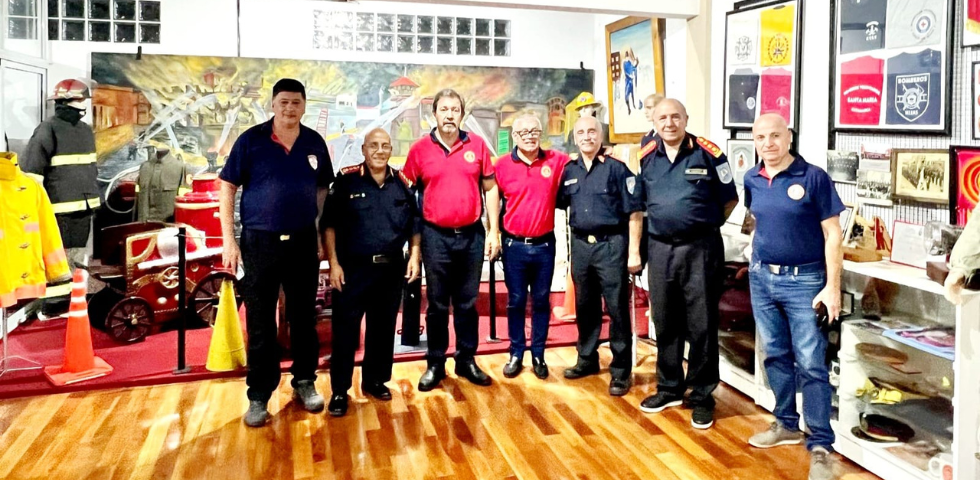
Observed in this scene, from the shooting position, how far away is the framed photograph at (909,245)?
275cm

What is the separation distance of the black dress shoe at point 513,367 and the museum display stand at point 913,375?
1.61 m

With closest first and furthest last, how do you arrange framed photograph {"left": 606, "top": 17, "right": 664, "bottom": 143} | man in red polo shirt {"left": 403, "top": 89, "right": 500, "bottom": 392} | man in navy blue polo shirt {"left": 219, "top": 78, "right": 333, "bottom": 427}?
man in navy blue polo shirt {"left": 219, "top": 78, "right": 333, "bottom": 427} → man in red polo shirt {"left": 403, "top": 89, "right": 500, "bottom": 392} → framed photograph {"left": 606, "top": 17, "right": 664, "bottom": 143}

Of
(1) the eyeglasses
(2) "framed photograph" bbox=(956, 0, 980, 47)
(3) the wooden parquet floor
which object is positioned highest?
(2) "framed photograph" bbox=(956, 0, 980, 47)

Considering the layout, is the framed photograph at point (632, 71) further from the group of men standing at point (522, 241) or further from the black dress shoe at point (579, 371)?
the black dress shoe at point (579, 371)

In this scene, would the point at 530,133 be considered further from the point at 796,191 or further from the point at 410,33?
the point at 410,33

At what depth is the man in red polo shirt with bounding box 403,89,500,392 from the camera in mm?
3500

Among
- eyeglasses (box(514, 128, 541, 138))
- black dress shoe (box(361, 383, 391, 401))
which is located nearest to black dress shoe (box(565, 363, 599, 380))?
black dress shoe (box(361, 383, 391, 401))

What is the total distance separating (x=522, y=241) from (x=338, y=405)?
122 centimetres

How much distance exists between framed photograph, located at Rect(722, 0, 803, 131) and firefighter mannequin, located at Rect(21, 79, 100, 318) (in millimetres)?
4365

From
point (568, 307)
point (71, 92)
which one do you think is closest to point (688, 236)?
point (568, 307)

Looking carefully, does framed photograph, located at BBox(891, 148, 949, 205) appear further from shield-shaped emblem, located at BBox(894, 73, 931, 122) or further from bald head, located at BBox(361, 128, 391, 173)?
bald head, located at BBox(361, 128, 391, 173)

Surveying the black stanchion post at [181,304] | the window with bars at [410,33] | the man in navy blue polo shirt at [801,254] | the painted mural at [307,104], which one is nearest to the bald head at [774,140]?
the man in navy blue polo shirt at [801,254]

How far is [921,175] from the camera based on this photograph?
287cm

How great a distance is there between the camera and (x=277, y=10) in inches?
241
